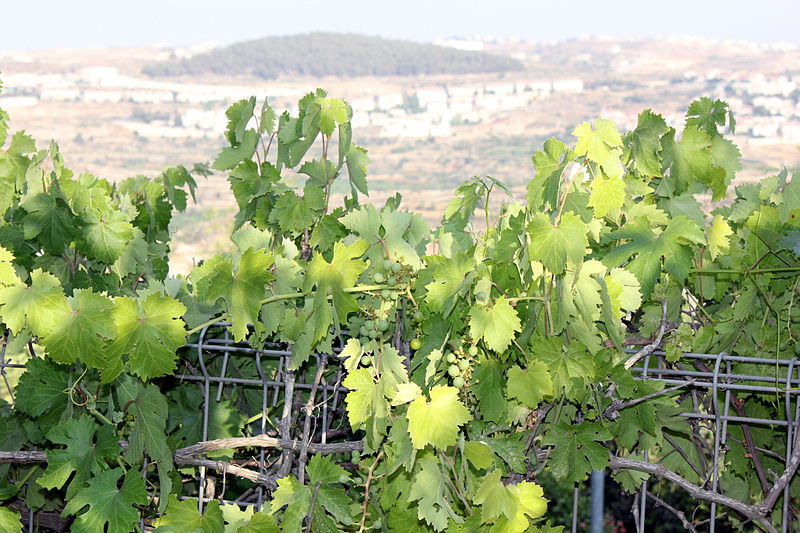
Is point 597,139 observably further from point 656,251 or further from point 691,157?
point 691,157

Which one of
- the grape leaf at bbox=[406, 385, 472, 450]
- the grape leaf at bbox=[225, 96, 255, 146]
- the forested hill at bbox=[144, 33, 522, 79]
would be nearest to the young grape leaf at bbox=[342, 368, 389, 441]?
the grape leaf at bbox=[406, 385, 472, 450]

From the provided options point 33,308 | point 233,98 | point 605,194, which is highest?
point 233,98

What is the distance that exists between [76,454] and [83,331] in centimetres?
37

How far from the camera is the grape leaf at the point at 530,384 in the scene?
1438 millimetres

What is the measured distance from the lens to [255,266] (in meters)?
1.50

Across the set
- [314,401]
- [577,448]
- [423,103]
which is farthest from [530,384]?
[423,103]

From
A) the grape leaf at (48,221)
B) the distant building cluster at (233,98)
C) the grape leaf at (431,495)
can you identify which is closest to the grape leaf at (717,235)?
the grape leaf at (431,495)

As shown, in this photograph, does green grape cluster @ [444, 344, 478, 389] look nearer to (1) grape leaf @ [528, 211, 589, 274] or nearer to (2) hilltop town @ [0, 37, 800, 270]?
(1) grape leaf @ [528, 211, 589, 274]

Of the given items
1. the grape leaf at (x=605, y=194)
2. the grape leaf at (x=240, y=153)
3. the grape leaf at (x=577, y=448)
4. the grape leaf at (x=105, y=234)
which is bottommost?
the grape leaf at (x=577, y=448)

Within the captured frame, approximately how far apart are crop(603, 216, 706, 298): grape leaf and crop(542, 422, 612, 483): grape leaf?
31 centimetres

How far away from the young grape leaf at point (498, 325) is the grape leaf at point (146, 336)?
2.10 ft

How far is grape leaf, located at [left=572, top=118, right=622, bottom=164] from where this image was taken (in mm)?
1417

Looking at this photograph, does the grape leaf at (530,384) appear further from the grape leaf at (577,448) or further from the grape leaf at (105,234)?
the grape leaf at (105,234)

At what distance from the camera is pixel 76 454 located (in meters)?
1.72
